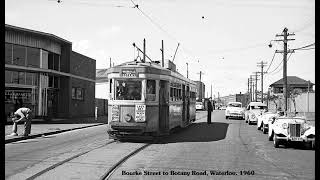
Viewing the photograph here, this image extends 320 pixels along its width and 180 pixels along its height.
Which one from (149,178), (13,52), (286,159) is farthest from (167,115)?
(13,52)

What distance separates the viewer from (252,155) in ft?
40.1

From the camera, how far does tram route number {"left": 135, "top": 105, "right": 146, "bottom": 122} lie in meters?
15.0

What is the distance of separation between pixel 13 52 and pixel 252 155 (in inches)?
720

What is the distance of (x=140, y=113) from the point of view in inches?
592

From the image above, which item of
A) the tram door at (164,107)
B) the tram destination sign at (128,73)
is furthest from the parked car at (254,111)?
the tram destination sign at (128,73)

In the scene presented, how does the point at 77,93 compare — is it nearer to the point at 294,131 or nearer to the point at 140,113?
the point at 140,113

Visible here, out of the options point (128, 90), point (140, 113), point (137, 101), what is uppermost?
point (128, 90)

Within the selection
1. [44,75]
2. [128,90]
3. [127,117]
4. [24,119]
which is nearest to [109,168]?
[127,117]

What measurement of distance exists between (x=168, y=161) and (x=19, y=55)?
18.1m

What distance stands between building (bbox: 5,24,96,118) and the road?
11175 mm

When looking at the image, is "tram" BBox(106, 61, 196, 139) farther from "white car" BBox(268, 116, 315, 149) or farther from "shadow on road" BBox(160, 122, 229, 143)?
"white car" BBox(268, 116, 315, 149)

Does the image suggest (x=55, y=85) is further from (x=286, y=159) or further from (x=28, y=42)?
(x=286, y=159)

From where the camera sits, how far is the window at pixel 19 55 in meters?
25.0

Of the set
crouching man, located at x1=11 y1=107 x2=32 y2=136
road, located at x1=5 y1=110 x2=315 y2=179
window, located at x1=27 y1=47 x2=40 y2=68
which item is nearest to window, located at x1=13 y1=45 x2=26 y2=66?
window, located at x1=27 y1=47 x2=40 y2=68
